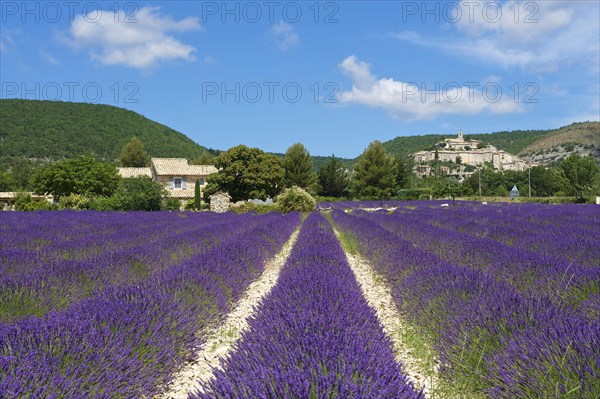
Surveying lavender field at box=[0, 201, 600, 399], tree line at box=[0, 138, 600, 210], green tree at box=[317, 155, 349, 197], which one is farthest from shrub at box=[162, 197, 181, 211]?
lavender field at box=[0, 201, 600, 399]

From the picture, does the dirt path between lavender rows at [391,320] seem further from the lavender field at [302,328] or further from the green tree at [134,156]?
the green tree at [134,156]

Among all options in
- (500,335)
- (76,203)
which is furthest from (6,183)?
(500,335)

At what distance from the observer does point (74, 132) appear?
73.8 meters

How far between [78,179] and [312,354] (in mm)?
34606

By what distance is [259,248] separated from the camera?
8.27m

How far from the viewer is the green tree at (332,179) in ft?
162

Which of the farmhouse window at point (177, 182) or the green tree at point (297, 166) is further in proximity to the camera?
the green tree at point (297, 166)

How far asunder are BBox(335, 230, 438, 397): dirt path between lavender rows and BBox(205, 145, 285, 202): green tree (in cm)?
2658

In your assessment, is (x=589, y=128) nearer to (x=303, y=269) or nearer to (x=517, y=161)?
(x=517, y=161)

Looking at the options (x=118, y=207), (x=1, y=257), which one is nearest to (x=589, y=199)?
(x=118, y=207)

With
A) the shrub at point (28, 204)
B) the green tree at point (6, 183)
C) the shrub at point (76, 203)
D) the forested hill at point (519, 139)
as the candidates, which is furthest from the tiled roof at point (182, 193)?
the forested hill at point (519, 139)

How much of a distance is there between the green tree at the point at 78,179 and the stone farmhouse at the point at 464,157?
3354 inches

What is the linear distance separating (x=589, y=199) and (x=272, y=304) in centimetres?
3570

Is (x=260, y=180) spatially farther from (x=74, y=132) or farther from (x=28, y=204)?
(x=74, y=132)
